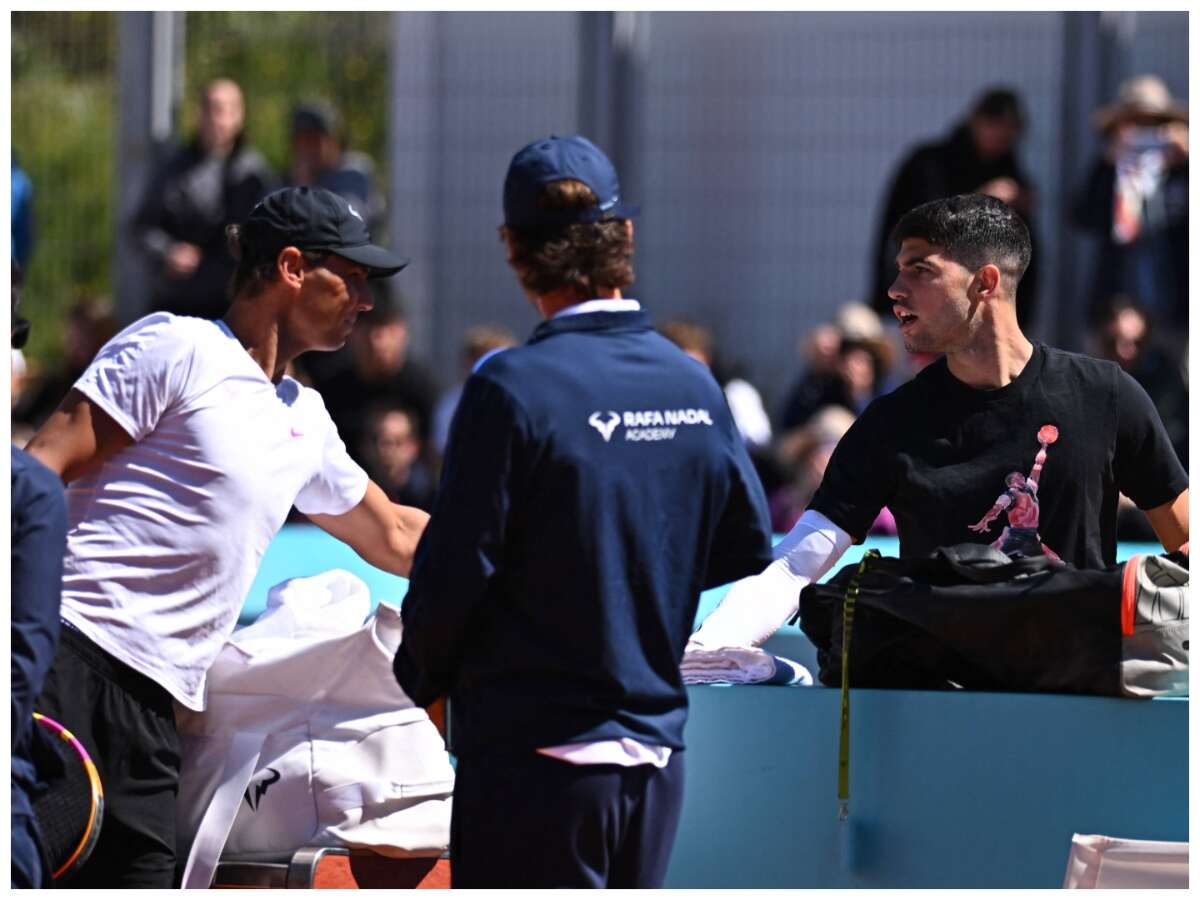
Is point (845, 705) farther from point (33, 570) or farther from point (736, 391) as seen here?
point (736, 391)

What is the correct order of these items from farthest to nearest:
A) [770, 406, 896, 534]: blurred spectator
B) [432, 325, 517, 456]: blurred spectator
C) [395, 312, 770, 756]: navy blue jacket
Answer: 1. [432, 325, 517, 456]: blurred spectator
2. [770, 406, 896, 534]: blurred spectator
3. [395, 312, 770, 756]: navy blue jacket

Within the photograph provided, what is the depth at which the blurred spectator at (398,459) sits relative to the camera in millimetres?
8703

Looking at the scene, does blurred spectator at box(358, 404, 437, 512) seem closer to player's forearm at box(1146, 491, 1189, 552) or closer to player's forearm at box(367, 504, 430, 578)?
player's forearm at box(367, 504, 430, 578)

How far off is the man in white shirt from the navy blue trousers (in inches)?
29.8

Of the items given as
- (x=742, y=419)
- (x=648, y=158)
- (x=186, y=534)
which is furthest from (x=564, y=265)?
(x=648, y=158)

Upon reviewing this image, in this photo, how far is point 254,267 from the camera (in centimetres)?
380

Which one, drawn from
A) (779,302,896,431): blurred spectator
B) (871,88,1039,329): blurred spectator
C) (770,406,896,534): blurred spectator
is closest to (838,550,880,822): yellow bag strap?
(770,406,896,534): blurred spectator

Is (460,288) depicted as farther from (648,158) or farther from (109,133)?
(109,133)

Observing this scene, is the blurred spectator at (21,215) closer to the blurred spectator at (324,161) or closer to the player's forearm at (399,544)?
the blurred spectator at (324,161)

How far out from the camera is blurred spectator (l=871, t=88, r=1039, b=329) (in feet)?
Answer: 29.9

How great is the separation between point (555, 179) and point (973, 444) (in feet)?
4.13

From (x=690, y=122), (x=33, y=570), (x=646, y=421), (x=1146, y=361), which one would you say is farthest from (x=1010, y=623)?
(x=690, y=122)

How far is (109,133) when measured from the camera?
41.2 ft

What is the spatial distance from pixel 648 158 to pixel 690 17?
0.79 meters
